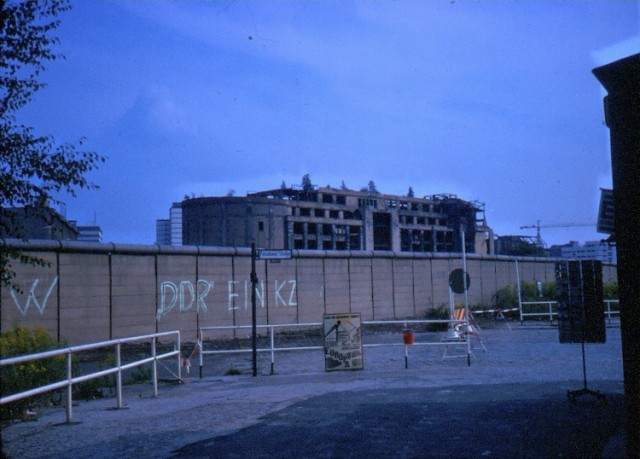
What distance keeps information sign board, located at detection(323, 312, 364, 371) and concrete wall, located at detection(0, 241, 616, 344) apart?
557 centimetres

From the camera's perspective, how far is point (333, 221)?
106 meters

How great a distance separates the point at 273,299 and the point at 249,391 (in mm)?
14660

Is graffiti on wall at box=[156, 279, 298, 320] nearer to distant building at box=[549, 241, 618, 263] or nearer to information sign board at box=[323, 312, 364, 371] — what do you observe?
information sign board at box=[323, 312, 364, 371]

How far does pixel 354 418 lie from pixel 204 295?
53.7ft

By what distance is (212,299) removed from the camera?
81.0ft

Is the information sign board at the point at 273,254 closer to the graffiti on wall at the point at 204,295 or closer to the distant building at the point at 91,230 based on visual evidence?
the graffiti on wall at the point at 204,295

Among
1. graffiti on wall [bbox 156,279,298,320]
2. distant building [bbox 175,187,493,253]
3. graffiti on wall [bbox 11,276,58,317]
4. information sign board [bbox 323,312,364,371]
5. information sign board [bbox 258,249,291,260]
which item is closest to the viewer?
information sign board [bbox 323,312,364,371]

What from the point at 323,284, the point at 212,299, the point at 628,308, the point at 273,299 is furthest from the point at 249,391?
the point at 323,284

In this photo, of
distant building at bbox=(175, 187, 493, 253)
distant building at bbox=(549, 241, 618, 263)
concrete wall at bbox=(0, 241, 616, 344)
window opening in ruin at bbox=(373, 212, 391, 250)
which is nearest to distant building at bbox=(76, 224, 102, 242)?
distant building at bbox=(175, 187, 493, 253)

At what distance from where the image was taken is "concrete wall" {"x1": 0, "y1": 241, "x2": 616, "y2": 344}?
1981 cm

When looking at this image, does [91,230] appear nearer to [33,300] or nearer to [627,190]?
[33,300]

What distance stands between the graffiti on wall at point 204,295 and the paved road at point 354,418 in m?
8.80

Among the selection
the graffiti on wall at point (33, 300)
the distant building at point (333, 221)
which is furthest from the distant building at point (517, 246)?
the graffiti on wall at point (33, 300)

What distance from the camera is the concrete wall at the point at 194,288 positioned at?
19.8m
